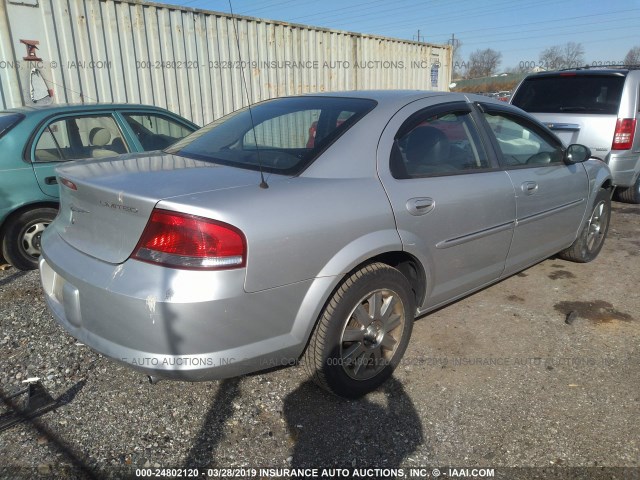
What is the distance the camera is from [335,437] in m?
2.32

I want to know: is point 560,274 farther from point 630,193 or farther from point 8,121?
point 8,121

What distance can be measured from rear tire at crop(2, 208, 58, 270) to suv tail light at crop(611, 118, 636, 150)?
6187 millimetres

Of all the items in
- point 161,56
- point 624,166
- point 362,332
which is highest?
point 161,56

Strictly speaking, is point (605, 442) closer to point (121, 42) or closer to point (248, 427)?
point (248, 427)

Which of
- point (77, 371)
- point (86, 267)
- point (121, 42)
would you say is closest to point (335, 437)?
point (86, 267)

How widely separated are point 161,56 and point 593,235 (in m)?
6.66

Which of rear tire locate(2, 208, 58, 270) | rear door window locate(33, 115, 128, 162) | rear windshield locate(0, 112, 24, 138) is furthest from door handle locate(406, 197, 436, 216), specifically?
rear windshield locate(0, 112, 24, 138)

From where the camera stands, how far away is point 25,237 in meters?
4.31

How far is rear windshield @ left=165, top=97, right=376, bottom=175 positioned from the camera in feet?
8.11

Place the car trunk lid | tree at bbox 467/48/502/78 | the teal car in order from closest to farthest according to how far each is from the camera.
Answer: the car trunk lid
the teal car
tree at bbox 467/48/502/78

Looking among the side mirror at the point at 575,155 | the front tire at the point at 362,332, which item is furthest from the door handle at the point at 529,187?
the front tire at the point at 362,332

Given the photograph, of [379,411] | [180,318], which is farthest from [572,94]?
[180,318]

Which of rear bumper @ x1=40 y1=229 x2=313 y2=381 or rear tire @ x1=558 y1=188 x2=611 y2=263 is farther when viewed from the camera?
A: rear tire @ x1=558 y1=188 x2=611 y2=263

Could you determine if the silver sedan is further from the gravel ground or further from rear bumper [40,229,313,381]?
the gravel ground
